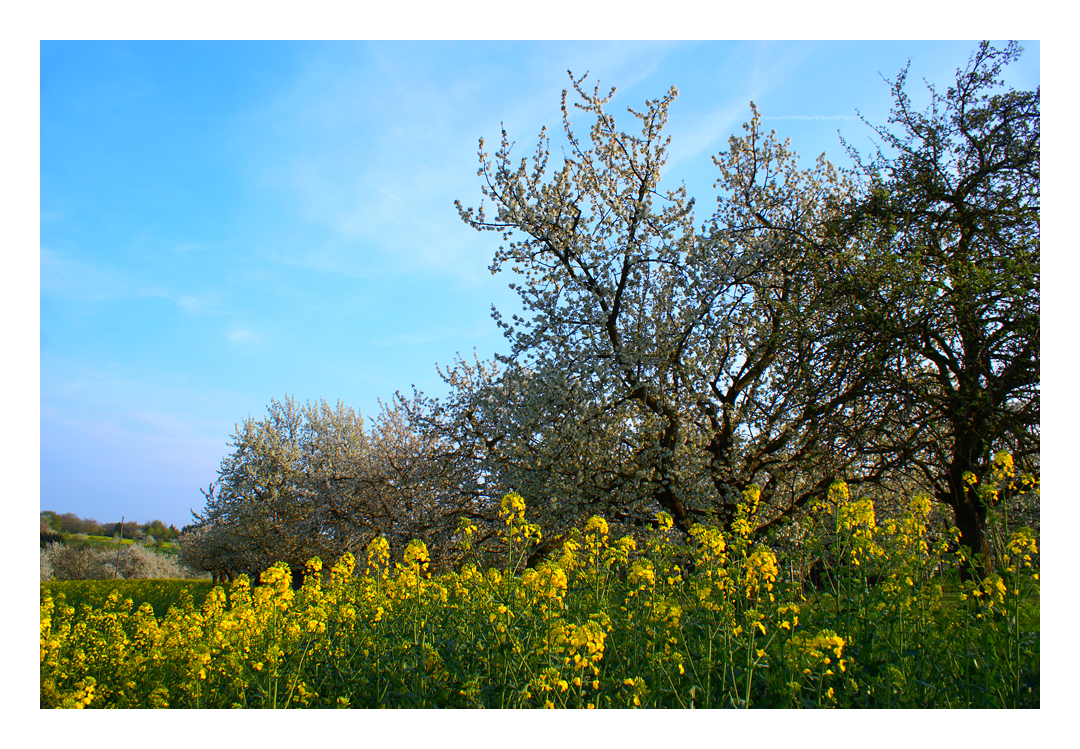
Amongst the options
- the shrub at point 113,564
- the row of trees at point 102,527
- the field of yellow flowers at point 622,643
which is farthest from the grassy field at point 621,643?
the shrub at point 113,564

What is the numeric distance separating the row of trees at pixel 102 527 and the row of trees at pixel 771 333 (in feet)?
15.9

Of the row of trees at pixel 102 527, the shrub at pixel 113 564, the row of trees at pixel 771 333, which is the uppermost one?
the row of trees at pixel 771 333

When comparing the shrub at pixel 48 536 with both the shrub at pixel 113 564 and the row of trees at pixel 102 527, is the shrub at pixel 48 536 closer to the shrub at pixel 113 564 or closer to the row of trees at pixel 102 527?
the row of trees at pixel 102 527

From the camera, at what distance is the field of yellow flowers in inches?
124

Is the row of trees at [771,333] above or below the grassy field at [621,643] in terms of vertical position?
above

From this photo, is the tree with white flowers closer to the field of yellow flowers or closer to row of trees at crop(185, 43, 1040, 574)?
row of trees at crop(185, 43, 1040, 574)

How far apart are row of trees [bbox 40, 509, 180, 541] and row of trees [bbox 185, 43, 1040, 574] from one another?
191 inches

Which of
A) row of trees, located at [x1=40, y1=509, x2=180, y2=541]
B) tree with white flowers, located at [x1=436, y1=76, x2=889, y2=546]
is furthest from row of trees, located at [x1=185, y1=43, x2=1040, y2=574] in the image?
row of trees, located at [x1=40, y1=509, x2=180, y2=541]

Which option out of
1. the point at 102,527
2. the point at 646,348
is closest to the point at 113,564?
the point at 102,527

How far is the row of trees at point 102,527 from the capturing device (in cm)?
576

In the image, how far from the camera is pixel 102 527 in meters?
8.52

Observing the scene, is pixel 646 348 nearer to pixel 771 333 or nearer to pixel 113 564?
pixel 771 333

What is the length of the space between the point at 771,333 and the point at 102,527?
9.76m
